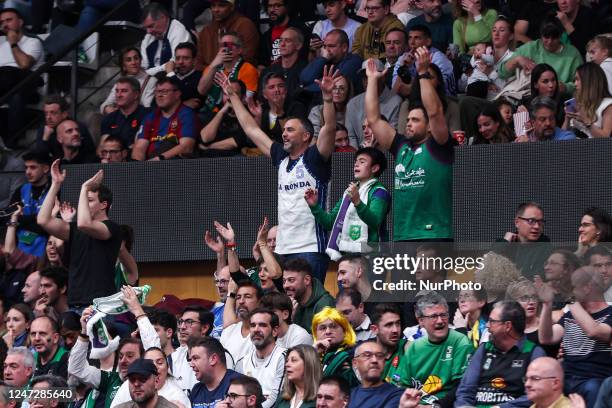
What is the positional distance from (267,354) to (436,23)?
16.7 ft

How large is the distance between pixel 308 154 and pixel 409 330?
6.93 ft

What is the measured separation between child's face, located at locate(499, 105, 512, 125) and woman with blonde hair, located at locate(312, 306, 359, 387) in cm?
336

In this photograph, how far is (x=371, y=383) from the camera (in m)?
11.2

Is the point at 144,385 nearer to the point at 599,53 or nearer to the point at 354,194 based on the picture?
the point at 354,194

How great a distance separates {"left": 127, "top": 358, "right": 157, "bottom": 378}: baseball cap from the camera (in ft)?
38.2

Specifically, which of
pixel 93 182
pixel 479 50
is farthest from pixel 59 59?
pixel 479 50

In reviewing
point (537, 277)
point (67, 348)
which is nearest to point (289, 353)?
point (537, 277)

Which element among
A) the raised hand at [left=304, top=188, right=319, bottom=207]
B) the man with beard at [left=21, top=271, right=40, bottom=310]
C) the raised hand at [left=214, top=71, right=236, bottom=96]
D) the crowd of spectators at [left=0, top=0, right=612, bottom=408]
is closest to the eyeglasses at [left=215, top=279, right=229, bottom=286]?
the crowd of spectators at [left=0, top=0, right=612, bottom=408]

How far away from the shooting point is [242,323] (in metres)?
13.1

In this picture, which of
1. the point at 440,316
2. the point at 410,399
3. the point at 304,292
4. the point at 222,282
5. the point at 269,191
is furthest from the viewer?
the point at 269,191

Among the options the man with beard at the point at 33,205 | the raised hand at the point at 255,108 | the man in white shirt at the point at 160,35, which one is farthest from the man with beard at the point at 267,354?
the man in white shirt at the point at 160,35

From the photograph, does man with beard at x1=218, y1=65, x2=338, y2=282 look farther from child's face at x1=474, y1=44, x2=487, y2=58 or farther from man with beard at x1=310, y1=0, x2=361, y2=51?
man with beard at x1=310, y1=0, x2=361, y2=51

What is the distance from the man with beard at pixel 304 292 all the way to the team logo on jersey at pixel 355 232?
45 cm

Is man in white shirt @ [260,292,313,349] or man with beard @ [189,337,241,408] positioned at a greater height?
man in white shirt @ [260,292,313,349]
